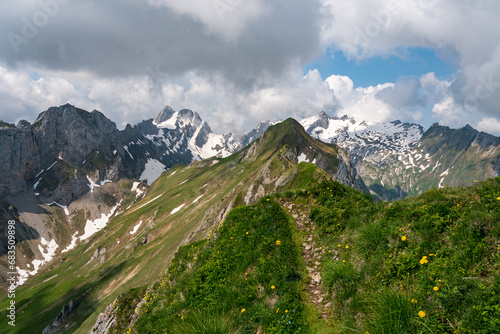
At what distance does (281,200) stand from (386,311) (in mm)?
8958

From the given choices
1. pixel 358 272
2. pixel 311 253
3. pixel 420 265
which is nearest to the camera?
pixel 420 265

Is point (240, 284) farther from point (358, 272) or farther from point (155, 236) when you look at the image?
point (155, 236)

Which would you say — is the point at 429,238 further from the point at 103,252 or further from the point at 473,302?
the point at 103,252

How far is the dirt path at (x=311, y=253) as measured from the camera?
807 centimetres

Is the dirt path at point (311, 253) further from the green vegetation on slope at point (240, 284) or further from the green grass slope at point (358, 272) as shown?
the green vegetation on slope at point (240, 284)

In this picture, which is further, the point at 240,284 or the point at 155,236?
the point at 155,236

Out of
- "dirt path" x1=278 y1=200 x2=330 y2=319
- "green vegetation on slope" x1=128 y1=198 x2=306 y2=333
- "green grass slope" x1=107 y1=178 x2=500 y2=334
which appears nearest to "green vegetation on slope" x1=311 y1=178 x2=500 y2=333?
"green grass slope" x1=107 y1=178 x2=500 y2=334

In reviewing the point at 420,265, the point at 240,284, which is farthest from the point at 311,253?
the point at 420,265

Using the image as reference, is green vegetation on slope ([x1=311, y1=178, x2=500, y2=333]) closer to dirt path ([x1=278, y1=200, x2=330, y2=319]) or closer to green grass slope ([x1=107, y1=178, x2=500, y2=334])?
green grass slope ([x1=107, y1=178, x2=500, y2=334])

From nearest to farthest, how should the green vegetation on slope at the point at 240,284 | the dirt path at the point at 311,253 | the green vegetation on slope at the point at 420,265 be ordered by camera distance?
the green vegetation on slope at the point at 420,265 → the green vegetation on slope at the point at 240,284 → the dirt path at the point at 311,253

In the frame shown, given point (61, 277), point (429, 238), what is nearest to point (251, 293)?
point (429, 238)

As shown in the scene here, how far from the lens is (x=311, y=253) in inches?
399

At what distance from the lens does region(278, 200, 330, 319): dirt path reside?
807 cm

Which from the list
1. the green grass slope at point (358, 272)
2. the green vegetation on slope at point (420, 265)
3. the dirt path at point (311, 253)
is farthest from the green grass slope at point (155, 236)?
the green vegetation on slope at point (420, 265)
